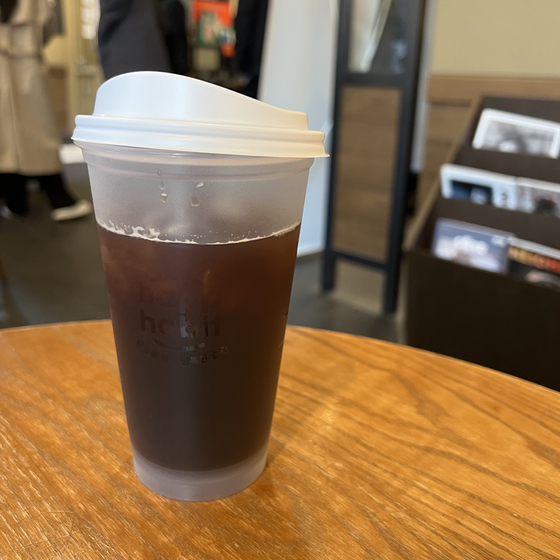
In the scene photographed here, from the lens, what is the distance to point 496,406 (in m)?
0.49

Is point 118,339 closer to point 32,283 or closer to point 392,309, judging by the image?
point 392,309

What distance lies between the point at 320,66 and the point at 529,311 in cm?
152

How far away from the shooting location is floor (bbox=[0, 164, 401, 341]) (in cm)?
197

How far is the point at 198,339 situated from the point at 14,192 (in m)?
3.27

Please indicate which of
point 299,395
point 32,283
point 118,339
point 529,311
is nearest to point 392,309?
point 529,311

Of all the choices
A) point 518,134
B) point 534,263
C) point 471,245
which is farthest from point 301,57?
point 534,263

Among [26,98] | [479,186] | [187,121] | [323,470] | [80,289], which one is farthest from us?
[26,98]

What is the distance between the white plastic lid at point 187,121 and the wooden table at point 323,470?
238mm

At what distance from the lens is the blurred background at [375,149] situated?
3.55 feet

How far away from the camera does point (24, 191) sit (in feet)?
10.7

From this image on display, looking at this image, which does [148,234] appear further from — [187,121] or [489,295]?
[489,295]

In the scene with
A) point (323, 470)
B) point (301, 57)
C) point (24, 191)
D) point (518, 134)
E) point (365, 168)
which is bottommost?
point (24, 191)

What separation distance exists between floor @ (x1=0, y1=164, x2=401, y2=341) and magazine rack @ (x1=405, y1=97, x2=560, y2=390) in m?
0.75

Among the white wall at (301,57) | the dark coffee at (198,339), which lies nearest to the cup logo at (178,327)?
the dark coffee at (198,339)
